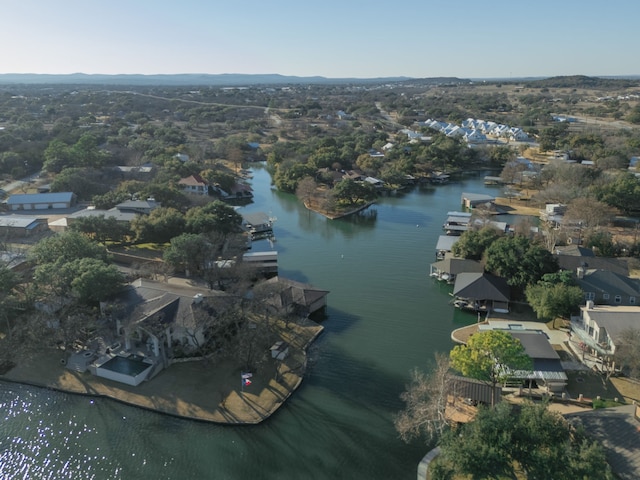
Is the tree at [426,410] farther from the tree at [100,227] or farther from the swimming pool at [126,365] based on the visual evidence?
the tree at [100,227]

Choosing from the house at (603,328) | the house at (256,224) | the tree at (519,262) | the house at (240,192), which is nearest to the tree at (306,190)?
the house at (240,192)

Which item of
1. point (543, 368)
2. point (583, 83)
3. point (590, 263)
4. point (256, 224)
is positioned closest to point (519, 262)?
point (590, 263)

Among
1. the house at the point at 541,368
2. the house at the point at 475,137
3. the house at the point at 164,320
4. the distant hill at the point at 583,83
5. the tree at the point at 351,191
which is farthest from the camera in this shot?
the distant hill at the point at 583,83

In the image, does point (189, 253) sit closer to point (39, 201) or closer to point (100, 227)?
point (100, 227)

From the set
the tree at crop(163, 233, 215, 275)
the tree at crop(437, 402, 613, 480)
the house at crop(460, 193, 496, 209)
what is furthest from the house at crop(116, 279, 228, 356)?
the house at crop(460, 193, 496, 209)

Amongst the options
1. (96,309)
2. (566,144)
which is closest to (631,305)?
(96,309)

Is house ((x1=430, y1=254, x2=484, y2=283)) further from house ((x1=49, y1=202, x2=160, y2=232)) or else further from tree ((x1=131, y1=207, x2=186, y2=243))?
house ((x1=49, y1=202, x2=160, y2=232))

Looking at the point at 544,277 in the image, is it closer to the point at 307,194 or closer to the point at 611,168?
the point at 307,194
